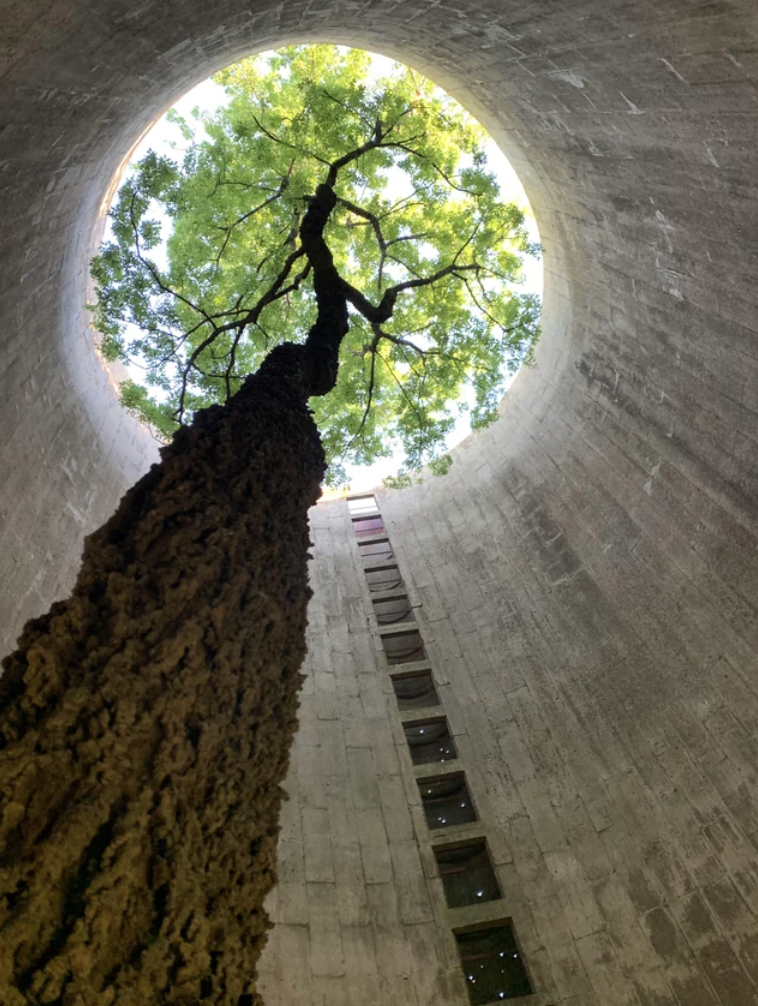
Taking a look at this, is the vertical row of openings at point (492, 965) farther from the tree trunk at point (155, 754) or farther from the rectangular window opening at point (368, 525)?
the rectangular window opening at point (368, 525)

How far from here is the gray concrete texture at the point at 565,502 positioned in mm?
4375

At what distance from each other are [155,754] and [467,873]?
5.18 metres

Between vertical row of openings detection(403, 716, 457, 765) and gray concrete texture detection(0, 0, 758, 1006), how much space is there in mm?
Answer: 193

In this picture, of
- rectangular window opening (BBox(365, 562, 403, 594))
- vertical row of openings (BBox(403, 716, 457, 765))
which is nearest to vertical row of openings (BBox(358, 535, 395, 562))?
rectangular window opening (BBox(365, 562, 403, 594))

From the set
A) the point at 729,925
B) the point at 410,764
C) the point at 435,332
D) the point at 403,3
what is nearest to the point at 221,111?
the point at 435,332

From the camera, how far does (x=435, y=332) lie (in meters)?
9.85

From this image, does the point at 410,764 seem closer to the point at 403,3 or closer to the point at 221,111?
the point at 403,3

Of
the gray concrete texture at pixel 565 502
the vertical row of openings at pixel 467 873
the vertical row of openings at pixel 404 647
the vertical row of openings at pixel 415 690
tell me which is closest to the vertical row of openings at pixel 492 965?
the gray concrete texture at pixel 565 502

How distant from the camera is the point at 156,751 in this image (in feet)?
8.21

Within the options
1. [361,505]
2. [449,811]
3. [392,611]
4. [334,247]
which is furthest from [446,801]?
[334,247]

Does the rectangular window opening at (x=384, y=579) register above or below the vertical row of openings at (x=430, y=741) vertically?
above

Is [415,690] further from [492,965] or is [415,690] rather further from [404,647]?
[492,965]

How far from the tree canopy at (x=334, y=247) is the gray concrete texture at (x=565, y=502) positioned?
68 cm

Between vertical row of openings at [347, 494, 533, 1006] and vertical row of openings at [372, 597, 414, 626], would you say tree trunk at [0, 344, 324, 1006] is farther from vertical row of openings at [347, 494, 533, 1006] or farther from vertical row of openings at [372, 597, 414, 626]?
vertical row of openings at [372, 597, 414, 626]
